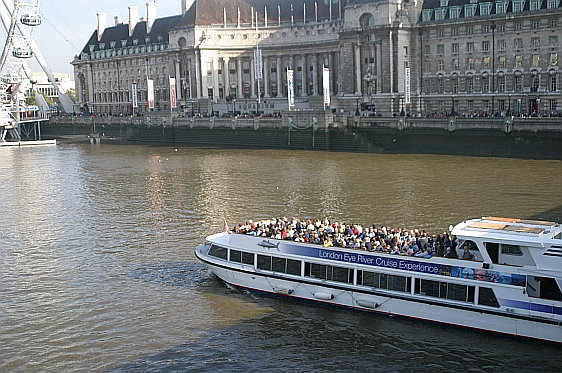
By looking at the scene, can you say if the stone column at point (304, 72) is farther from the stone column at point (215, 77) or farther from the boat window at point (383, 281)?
the boat window at point (383, 281)

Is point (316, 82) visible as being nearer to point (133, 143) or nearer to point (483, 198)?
point (133, 143)

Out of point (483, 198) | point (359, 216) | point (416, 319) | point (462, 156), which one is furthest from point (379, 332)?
point (462, 156)

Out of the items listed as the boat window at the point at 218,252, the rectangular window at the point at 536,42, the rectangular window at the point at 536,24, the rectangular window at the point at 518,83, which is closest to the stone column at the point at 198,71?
the rectangular window at the point at 518,83

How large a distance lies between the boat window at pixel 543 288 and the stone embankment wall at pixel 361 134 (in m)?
39.3

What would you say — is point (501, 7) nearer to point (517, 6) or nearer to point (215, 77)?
point (517, 6)

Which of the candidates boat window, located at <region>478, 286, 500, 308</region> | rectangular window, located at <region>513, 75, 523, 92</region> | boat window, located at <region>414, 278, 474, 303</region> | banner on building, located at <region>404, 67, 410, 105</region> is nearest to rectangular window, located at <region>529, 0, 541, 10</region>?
rectangular window, located at <region>513, 75, 523, 92</region>

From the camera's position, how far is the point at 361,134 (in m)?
70.9

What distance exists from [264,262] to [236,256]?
118 cm

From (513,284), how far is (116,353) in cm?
1067

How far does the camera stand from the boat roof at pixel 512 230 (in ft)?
66.5

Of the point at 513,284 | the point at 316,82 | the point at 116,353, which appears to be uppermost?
the point at 316,82

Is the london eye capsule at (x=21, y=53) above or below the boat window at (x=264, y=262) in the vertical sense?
above

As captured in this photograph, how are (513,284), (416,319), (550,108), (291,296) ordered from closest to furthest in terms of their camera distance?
(513,284) → (416,319) → (291,296) → (550,108)

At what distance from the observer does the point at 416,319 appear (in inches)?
854
